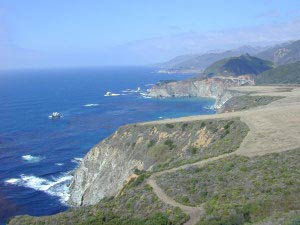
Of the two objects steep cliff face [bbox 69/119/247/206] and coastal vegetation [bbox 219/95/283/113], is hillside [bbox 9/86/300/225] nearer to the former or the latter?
steep cliff face [bbox 69/119/247/206]

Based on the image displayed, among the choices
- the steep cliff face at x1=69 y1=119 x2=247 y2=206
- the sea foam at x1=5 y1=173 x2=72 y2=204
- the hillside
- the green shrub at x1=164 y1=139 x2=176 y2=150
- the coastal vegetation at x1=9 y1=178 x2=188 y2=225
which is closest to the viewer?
the hillside

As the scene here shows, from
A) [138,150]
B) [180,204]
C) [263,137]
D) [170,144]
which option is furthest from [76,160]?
[180,204]

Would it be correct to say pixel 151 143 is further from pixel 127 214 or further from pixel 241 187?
pixel 127 214

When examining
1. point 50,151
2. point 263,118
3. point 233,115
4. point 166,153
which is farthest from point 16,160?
point 263,118

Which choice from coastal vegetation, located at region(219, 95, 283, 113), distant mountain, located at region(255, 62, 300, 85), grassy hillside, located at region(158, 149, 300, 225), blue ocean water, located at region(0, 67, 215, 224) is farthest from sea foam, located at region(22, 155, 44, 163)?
distant mountain, located at region(255, 62, 300, 85)

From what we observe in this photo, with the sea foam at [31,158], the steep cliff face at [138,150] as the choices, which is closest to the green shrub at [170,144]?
the steep cliff face at [138,150]

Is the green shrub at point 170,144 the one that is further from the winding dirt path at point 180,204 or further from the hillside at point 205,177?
the winding dirt path at point 180,204
